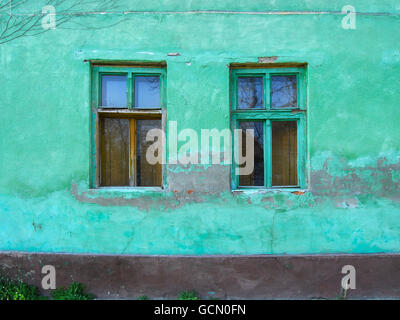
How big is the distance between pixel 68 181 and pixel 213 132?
1888 mm

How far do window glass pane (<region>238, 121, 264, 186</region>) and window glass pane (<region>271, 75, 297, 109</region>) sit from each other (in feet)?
1.15

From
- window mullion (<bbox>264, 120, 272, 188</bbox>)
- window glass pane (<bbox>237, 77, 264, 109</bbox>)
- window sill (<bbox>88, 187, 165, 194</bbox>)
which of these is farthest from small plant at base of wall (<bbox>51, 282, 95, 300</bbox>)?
window glass pane (<bbox>237, 77, 264, 109</bbox>)

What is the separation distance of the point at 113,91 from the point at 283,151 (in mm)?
2341

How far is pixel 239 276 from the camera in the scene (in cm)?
302

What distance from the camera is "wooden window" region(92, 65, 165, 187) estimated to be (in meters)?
3.25

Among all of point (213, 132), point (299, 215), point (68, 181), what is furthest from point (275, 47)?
point (68, 181)

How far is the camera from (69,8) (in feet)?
10.5

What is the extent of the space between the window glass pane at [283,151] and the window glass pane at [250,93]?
0.35m

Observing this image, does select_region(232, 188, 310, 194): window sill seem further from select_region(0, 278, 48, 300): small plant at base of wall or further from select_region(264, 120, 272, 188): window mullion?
select_region(0, 278, 48, 300): small plant at base of wall

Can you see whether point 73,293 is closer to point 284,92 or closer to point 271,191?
point 271,191

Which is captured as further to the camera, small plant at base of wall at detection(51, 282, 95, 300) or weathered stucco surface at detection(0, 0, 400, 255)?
weathered stucco surface at detection(0, 0, 400, 255)

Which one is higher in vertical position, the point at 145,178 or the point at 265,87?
the point at 265,87

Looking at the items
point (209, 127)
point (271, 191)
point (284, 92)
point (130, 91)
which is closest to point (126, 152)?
point (130, 91)

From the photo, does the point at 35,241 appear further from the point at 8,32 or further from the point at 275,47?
the point at 275,47
